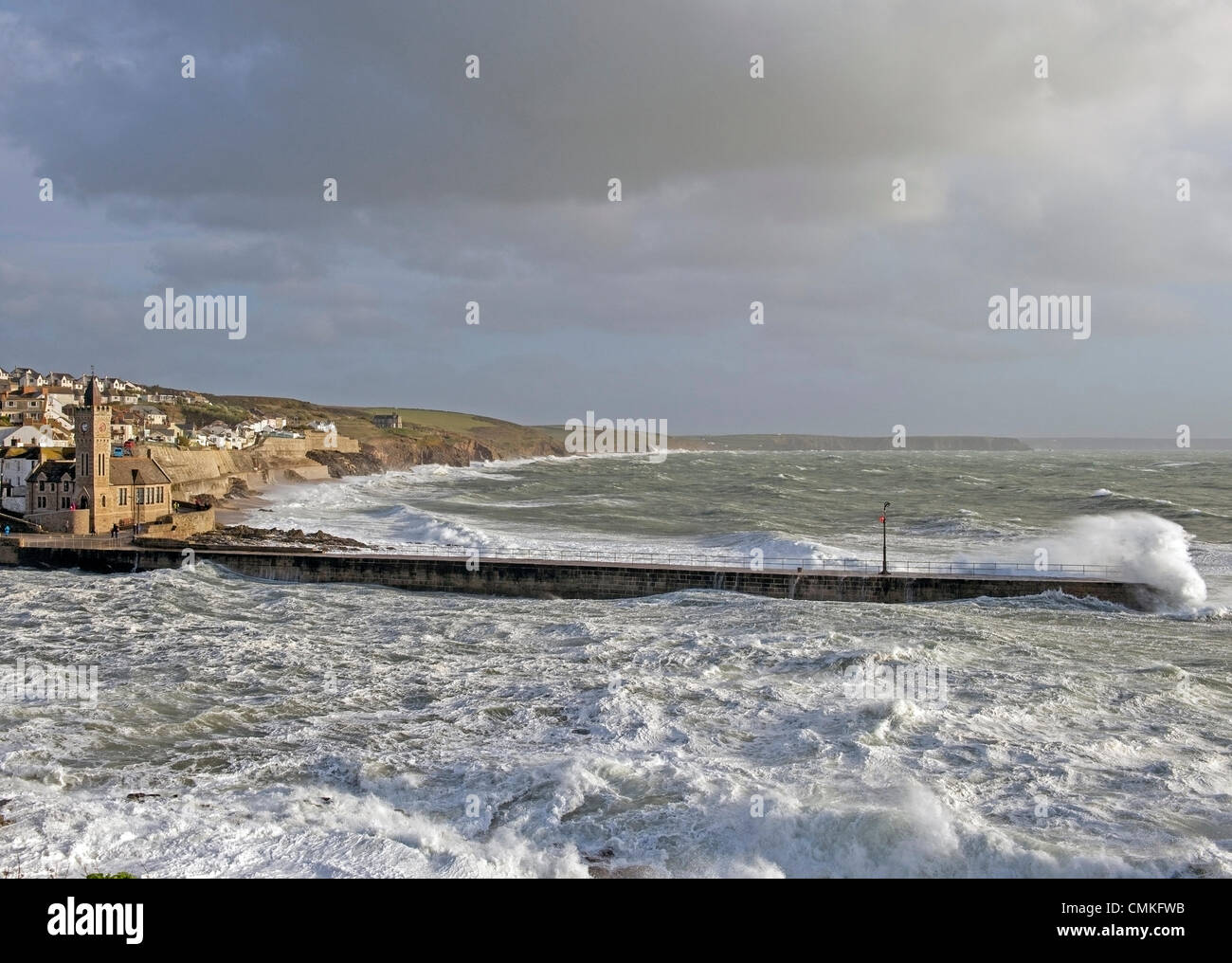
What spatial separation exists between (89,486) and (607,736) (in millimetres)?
37107

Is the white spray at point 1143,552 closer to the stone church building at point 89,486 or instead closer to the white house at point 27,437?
the stone church building at point 89,486

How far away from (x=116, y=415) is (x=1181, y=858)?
95681 millimetres

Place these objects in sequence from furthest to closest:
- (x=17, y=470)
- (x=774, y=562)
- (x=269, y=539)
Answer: (x=17, y=470) < (x=269, y=539) < (x=774, y=562)

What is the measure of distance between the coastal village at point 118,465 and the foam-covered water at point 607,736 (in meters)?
11.0

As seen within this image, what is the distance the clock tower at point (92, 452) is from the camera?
41.0 metres

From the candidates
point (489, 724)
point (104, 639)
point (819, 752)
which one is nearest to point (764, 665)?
point (819, 752)

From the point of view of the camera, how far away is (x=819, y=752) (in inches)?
611

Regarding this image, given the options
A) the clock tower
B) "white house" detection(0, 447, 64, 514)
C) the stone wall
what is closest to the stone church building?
the clock tower

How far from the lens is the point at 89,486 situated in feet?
138

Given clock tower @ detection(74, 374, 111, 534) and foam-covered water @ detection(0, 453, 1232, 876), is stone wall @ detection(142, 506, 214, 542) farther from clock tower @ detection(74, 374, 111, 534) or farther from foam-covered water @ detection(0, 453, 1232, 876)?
foam-covered water @ detection(0, 453, 1232, 876)

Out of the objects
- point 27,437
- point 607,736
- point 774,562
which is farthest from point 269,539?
point 607,736

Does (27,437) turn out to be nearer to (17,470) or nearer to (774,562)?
(17,470)

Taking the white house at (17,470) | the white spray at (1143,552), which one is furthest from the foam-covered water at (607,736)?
the white house at (17,470)
